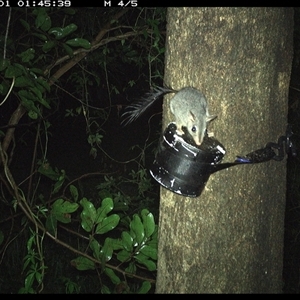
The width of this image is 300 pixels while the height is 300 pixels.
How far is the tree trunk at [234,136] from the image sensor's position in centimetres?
146

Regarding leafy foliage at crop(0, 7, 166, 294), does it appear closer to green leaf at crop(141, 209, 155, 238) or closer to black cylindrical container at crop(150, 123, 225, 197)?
green leaf at crop(141, 209, 155, 238)

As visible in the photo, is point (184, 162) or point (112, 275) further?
point (112, 275)

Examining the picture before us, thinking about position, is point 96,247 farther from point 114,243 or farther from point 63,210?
point 63,210

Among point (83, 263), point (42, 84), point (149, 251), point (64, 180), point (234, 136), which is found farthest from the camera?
point (64, 180)

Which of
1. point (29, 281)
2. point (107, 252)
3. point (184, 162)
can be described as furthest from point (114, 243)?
point (184, 162)

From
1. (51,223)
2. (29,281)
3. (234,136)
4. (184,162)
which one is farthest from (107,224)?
(234,136)

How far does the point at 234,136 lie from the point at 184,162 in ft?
0.64

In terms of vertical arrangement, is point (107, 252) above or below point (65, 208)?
below

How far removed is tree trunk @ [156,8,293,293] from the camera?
1.46 m

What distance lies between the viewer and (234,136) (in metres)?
1.49

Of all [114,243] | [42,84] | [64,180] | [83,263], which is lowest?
[64,180]

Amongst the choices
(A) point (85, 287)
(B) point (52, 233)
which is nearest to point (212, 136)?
(B) point (52, 233)

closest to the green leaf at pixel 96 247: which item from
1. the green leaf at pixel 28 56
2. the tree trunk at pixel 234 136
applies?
the tree trunk at pixel 234 136

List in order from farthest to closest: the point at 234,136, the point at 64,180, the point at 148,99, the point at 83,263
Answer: the point at 64,180 < the point at 83,263 < the point at 148,99 < the point at 234,136
